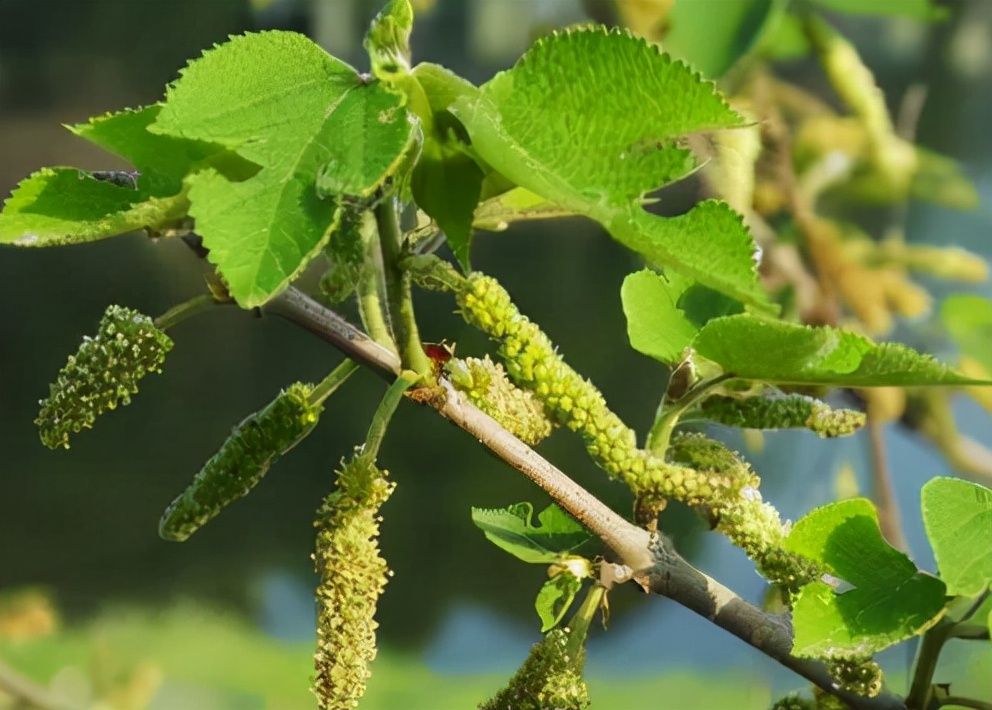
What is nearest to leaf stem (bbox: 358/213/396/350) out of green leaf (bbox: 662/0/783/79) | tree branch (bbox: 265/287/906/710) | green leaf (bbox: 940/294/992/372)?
tree branch (bbox: 265/287/906/710)

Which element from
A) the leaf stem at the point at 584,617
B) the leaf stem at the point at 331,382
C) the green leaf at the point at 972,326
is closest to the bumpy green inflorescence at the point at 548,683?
the leaf stem at the point at 584,617


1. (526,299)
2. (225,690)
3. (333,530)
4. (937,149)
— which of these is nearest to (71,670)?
(225,690)

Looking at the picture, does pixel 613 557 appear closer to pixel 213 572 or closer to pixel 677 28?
pixel 677 28

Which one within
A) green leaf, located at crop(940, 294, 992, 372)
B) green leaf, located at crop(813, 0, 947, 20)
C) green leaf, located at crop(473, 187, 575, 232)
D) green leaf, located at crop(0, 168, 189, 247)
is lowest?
green leaf, located at crop(0, 168, 189, 247)

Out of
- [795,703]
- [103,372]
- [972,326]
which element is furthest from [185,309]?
[972,326]

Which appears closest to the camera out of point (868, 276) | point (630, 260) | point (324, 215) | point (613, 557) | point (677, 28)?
point (324, 215)

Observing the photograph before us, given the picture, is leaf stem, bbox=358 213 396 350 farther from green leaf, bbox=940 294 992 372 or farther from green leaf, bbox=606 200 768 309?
green leaf, bbox=940 294 992 372
